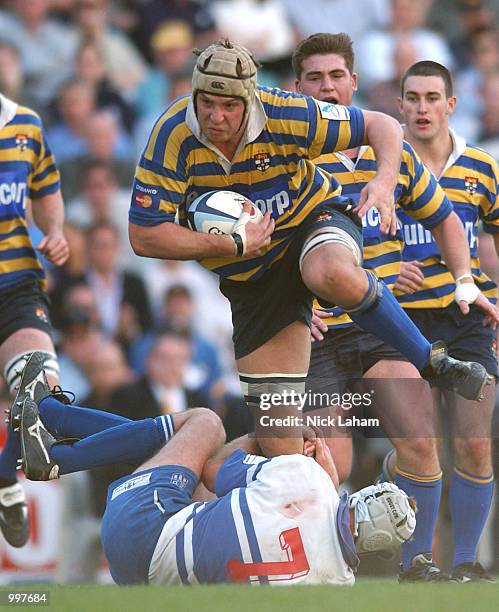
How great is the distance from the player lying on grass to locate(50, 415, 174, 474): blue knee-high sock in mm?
329

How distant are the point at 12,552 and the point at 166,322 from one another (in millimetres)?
2861

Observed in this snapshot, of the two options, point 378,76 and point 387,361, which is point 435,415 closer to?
point 387,361

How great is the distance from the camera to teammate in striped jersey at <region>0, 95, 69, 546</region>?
7.77m

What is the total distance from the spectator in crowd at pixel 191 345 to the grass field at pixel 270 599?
18.5 ft

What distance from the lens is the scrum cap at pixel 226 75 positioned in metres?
6.28

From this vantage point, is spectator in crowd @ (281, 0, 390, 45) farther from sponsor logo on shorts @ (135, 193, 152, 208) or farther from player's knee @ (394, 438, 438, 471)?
sponsor logo on shorts @ (135, 193, 152, 208)

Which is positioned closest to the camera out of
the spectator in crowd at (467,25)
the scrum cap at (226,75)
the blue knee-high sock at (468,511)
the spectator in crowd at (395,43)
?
the scrum cap at (226,75)

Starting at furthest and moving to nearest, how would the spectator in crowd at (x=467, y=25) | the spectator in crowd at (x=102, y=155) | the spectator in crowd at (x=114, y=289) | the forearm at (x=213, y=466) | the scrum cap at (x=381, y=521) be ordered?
the spectator in crowd at (x=467, y=25), the spectator in crowd at (x=102, y=155), the spectator in crowd at (x=114, y=289), the forearm at (x=213, y=466), the scrum cap at (x=381, y=521)

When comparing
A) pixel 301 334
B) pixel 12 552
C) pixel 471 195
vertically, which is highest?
pixel 471 195

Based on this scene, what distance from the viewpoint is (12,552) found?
8.96m

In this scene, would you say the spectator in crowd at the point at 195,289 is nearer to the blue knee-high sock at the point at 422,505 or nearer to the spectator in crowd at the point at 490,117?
the spectator in crowd at the point at 490,117

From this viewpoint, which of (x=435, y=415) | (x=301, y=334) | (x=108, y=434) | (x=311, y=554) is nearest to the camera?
(x=311, y=554)

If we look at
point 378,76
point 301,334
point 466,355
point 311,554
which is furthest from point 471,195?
point 378,76

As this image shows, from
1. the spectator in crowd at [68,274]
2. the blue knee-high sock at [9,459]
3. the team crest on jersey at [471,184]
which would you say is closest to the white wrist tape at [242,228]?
the team crest on jersey at [471,184]
